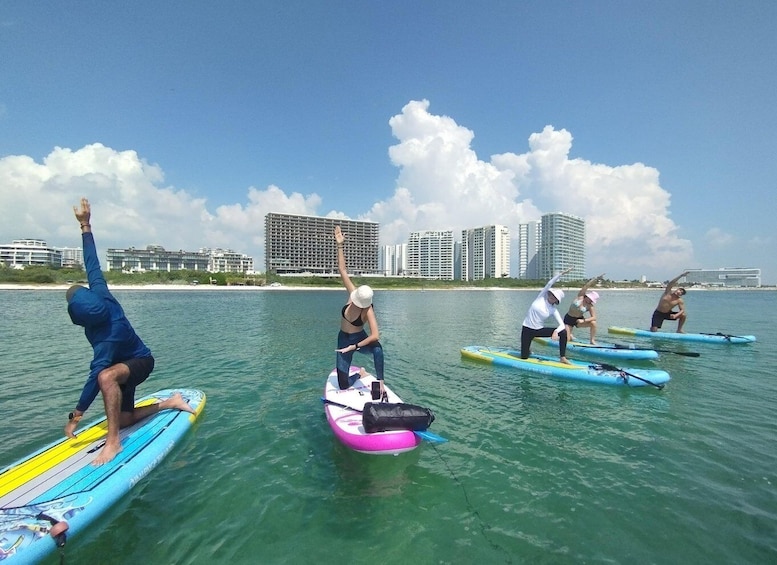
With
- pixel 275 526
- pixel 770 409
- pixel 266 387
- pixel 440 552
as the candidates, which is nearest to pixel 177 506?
pixel 275 526

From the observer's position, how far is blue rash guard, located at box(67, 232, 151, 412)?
6211 millimetres

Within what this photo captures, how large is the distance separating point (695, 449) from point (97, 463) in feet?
38.7

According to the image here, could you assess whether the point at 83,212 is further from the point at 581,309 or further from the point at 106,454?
the point at 581,309

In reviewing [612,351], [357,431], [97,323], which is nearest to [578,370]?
[612,351]

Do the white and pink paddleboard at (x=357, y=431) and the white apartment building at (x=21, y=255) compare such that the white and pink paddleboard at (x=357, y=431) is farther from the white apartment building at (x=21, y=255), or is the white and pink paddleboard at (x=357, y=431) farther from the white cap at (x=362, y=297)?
the white apartment building at (x=21, y=255)

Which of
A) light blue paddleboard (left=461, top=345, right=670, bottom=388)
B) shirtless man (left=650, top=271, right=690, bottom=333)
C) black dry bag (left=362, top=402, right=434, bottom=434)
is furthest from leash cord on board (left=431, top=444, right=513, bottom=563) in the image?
shirtless man (left=650, top=271, right=690, bottom=333)

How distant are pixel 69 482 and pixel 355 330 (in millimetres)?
5804

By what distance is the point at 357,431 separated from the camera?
6949 millimetres

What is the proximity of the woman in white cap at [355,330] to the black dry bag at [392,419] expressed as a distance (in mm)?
1396

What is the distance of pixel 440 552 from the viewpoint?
16.4 ft

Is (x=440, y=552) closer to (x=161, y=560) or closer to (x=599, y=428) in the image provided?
(x=161, y=560)

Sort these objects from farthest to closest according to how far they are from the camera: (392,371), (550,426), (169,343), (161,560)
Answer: (169,343)
(392,371)
(550,426)
(161,560)

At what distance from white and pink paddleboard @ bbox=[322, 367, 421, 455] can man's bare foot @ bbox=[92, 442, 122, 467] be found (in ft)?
12.8

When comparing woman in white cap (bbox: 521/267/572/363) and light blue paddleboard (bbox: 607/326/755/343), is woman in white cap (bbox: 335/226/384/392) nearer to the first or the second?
woman in white cap (bbox: 521/267/572/363)
